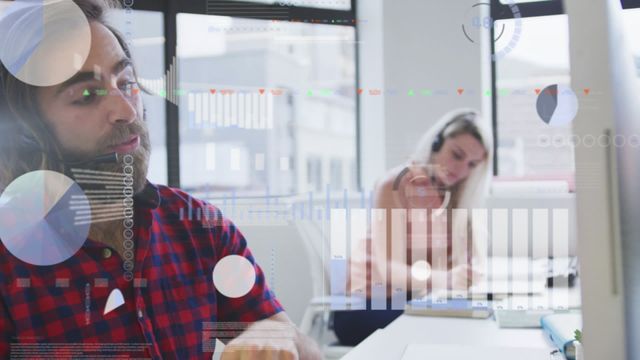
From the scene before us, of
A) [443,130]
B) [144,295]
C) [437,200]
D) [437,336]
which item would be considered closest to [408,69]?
[443,130]

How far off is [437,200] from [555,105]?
0.77 feet

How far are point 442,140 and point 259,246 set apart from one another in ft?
1.19

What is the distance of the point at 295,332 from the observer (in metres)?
0.99

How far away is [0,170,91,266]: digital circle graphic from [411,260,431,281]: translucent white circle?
1.87 feet

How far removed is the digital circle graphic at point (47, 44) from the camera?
3.19ft

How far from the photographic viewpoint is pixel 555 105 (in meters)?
0.84

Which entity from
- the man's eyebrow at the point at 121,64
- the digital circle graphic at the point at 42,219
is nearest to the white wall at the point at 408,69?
the man's eyebrow at the point at 121,64

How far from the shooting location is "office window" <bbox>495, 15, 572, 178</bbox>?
2.85 feet

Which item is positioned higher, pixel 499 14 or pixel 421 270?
pixel 499 14

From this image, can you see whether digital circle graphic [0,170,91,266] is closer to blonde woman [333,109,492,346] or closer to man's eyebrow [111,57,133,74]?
man's eyebrow [111,57,133,74]

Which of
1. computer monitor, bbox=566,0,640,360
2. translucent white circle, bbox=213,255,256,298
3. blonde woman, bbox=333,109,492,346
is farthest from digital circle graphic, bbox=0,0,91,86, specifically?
computer monitor, bbox=566,0,640,360

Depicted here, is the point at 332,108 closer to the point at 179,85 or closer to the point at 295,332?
the point at 179,85

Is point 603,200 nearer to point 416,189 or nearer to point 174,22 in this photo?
point 416,189

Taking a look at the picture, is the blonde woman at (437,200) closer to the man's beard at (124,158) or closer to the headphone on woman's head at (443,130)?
the headphone on woman's head at (443,130)
